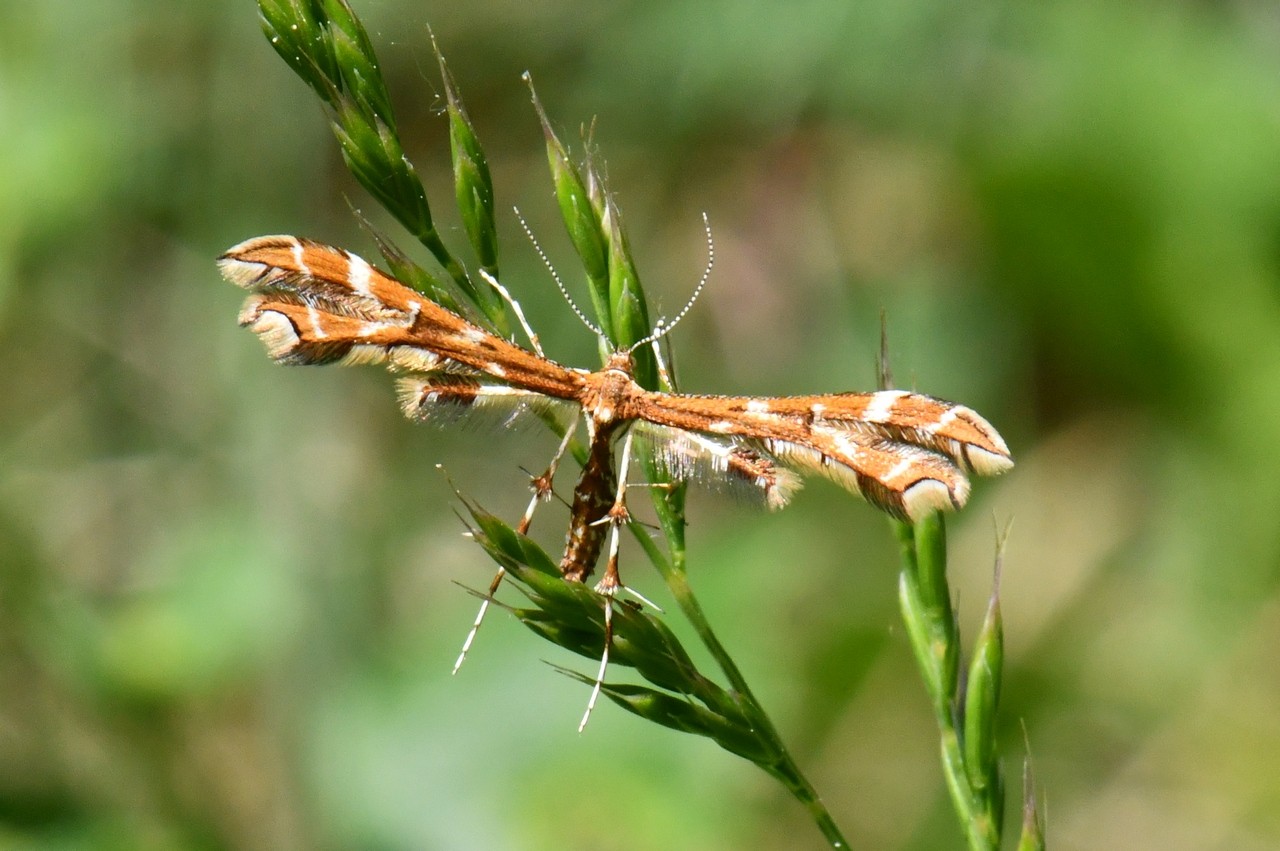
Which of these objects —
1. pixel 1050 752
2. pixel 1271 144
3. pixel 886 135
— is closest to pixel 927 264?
pixel 886 135

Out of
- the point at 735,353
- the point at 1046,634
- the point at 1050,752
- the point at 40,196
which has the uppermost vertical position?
the point at 40,196

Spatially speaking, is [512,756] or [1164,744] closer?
[512,756]

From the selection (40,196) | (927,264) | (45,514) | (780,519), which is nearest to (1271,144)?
(927,264)

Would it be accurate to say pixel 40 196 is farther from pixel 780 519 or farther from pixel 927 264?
pixel 927 264

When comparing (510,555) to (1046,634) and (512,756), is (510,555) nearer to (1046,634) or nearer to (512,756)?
(512,756)

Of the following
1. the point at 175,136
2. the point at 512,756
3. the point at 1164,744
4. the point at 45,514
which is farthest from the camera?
the point at 45,514

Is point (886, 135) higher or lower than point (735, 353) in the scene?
higher

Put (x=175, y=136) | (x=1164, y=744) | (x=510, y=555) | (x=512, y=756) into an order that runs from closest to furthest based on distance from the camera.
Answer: (x=510, y=555)
(x=512, y=756)
(x=1164, y=744)
(x=175, y=136)
